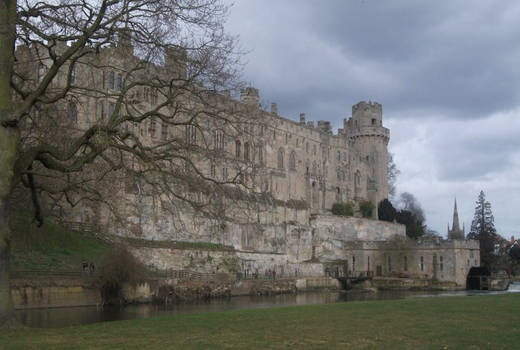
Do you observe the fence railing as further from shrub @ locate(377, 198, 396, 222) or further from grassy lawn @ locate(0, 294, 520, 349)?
shrub @ locate(377, 198, 396, 222)

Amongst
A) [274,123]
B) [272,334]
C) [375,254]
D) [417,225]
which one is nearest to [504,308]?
[272,334]

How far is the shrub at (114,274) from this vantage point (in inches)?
1152

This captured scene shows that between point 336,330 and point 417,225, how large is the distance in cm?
7564

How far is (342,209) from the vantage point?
77.6 metres

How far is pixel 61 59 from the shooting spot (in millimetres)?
13594

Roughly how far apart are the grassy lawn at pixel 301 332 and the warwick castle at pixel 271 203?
11.0 feet

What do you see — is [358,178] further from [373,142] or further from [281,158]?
[281,158]

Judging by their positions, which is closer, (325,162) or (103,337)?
(103,337)

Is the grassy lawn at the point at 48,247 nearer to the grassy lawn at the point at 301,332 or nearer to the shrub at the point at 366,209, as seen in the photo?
the grassy lawn at the point at 301,332

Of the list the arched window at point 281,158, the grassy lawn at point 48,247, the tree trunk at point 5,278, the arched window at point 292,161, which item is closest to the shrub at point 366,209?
the arched window at point 292,161

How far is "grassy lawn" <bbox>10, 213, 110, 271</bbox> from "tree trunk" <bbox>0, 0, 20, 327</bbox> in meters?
13.9

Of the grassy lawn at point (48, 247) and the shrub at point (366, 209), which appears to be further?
the shrub at point (366, 209)

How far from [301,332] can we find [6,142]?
755 cm

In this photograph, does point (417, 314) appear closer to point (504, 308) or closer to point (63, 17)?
point (504, 308)
